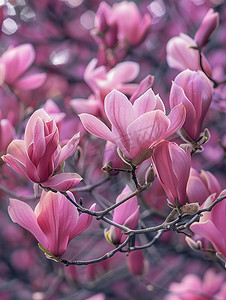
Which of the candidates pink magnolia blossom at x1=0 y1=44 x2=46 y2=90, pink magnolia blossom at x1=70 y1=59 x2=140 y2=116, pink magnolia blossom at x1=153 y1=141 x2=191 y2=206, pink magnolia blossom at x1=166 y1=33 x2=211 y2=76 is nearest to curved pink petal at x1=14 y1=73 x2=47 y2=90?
pink magnolia blossom at x1=0 y1=44 x2=46 y2=90

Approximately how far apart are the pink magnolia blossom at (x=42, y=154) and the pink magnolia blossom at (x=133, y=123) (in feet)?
0.19

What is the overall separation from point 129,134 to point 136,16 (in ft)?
2.73

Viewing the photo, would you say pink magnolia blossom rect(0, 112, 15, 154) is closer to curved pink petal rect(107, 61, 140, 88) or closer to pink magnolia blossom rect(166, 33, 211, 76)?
curved pink petal rect(107, 61, 140, 88)

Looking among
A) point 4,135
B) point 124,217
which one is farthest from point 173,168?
point 4,135

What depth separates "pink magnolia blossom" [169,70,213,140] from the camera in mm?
786

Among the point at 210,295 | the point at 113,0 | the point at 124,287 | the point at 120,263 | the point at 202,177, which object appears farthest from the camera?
the point at 113,0

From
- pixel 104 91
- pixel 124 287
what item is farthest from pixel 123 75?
pixel 124 287

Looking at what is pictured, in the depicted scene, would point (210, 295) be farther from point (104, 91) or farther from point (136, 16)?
point (136, 16)

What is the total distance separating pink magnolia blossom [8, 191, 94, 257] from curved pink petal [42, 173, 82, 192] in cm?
2

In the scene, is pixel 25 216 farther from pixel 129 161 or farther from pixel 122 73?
pixel 122 73

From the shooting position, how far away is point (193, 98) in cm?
80

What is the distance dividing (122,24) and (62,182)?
87 centimetres

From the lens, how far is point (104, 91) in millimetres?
1052

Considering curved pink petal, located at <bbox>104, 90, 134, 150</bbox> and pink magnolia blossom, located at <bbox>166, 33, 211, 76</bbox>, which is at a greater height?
curved pink petal, located at <bbox>104, 90, 134, 150</bbox>
